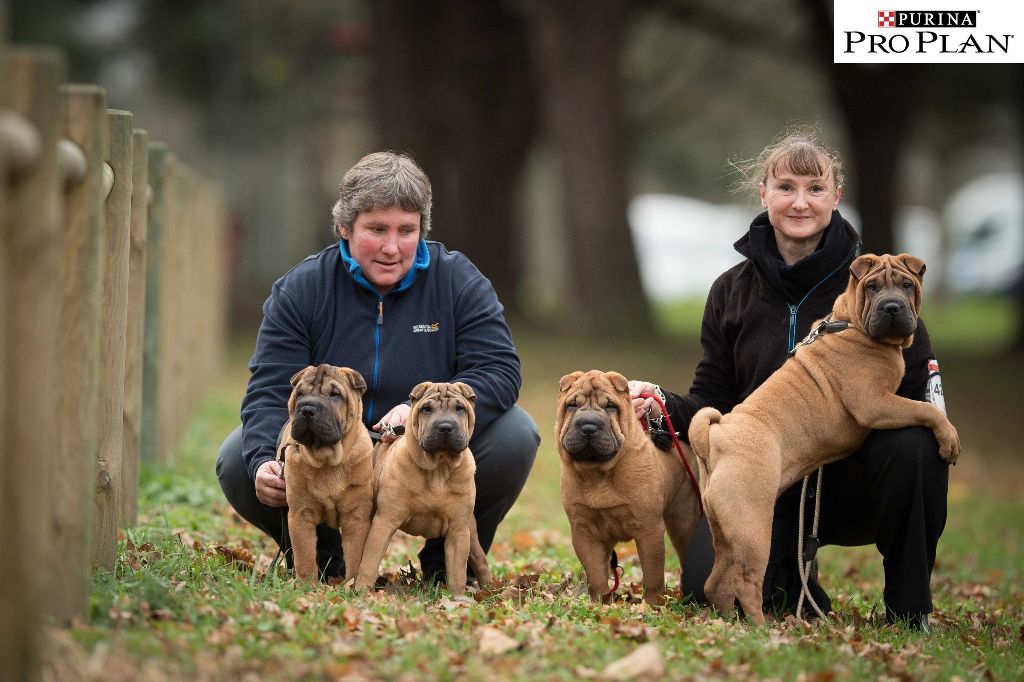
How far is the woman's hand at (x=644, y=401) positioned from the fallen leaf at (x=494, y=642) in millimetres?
1568

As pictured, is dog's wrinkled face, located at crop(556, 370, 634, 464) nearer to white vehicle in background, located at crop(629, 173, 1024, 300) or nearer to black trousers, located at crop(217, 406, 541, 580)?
black trousers, located at crop(217, 406, 541, 580)

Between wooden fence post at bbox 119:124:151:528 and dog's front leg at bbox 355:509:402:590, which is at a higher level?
wooden fence post at bbox 119:124:151:528

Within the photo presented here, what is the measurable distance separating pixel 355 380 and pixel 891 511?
2.43m

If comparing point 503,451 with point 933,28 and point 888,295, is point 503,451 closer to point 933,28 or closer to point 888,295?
point 888,295

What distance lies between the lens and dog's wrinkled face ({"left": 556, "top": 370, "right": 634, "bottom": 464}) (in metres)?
5.23

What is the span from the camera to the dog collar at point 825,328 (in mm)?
5465

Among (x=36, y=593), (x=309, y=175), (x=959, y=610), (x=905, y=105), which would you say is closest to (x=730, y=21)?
(x=905, y=105)

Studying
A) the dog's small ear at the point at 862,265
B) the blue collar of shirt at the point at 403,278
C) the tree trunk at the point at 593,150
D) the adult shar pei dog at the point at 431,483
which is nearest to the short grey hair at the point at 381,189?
the blue collar of shirt at the point at 403,278

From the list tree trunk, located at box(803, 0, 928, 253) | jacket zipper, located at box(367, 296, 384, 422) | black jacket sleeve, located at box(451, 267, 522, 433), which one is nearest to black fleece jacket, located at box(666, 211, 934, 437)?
black jacket sleeve, located at box(451, 267, 522, 433)

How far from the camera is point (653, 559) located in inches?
217

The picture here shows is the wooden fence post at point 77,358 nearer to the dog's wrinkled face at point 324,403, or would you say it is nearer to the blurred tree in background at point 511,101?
the dog's wrinkled face at point 324,403

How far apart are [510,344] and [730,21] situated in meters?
20.5

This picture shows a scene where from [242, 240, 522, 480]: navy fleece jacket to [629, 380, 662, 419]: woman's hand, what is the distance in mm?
582

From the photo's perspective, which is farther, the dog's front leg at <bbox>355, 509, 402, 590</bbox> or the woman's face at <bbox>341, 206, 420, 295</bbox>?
the woman's face at <bbox>341, 206, 420, 295</bbox>
